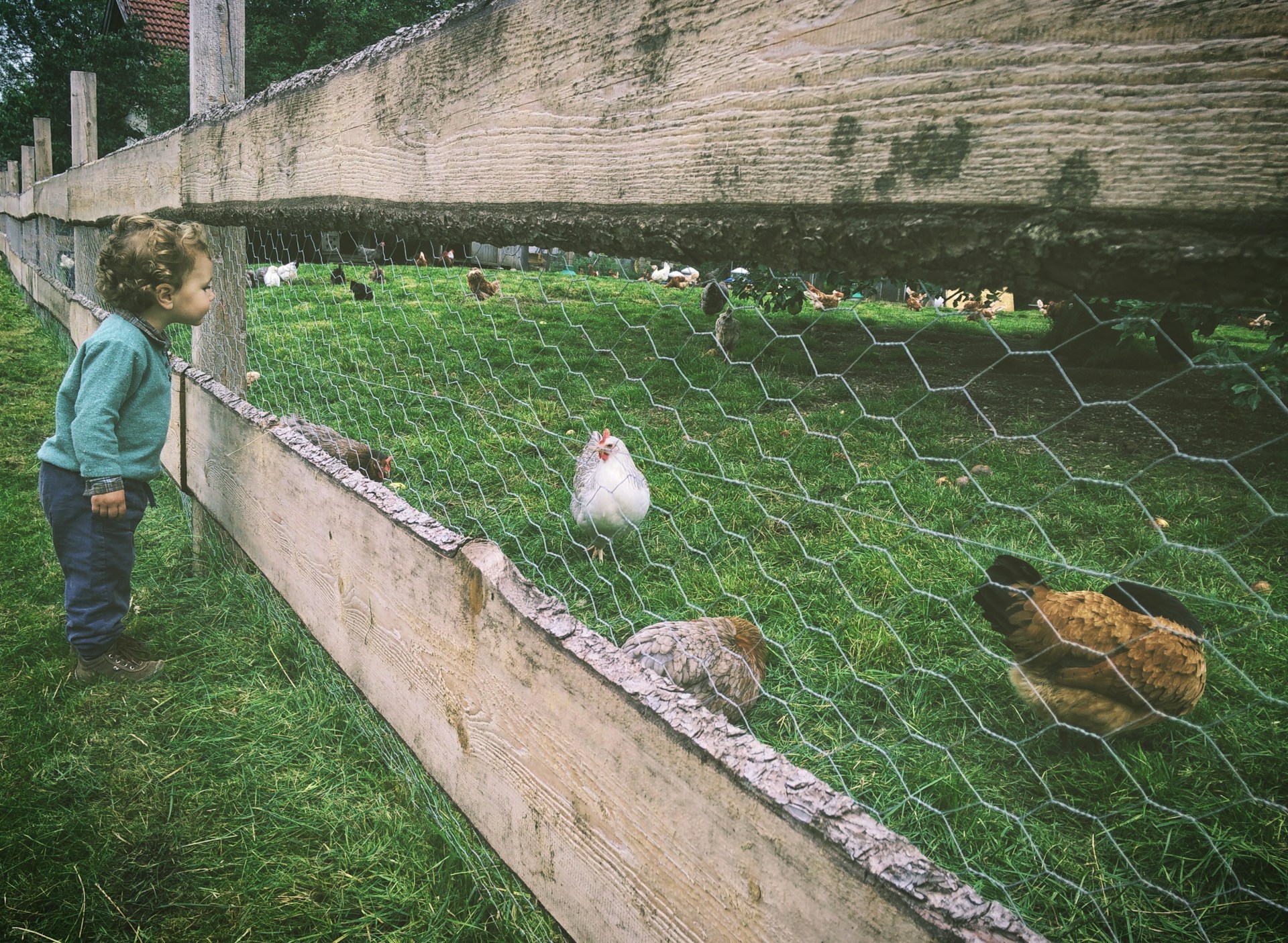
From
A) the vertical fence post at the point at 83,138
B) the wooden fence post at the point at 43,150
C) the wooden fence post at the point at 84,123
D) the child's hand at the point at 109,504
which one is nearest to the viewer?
the child's hand at the point at 109,504

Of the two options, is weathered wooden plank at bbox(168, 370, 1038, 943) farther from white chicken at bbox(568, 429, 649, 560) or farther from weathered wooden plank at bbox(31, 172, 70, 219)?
weathered wooden plank at bbox(31, 172, 70, 219)

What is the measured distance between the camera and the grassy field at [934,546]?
1.45 m

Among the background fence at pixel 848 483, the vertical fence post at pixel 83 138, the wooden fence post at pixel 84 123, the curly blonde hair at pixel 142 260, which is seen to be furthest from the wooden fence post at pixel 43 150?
the curly blonde hair at pixel 142 260

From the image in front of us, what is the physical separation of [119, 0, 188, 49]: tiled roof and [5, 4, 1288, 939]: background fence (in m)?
19.7

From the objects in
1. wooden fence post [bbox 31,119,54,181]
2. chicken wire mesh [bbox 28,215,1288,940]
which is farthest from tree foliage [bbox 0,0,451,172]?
chicken wire mesh [bbox 28,215,1288,940]

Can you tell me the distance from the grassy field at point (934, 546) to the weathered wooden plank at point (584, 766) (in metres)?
0.25

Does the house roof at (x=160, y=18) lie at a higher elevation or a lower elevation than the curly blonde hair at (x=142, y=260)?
higher

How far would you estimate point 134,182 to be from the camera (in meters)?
2.80

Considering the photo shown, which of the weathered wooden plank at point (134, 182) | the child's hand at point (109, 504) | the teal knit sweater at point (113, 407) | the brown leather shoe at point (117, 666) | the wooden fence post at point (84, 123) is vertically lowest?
the brown leather shoe at point (117, 666)

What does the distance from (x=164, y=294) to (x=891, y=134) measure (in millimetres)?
2203

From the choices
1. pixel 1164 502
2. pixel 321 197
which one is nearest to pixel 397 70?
pixel 321 197

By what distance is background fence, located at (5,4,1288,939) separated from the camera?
1.88 feet

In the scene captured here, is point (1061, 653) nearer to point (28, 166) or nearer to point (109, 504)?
point (109, 504)

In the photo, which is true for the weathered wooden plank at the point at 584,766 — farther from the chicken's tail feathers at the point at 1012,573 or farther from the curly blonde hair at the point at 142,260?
the chicken's tail feathers at the point at 1012,573
